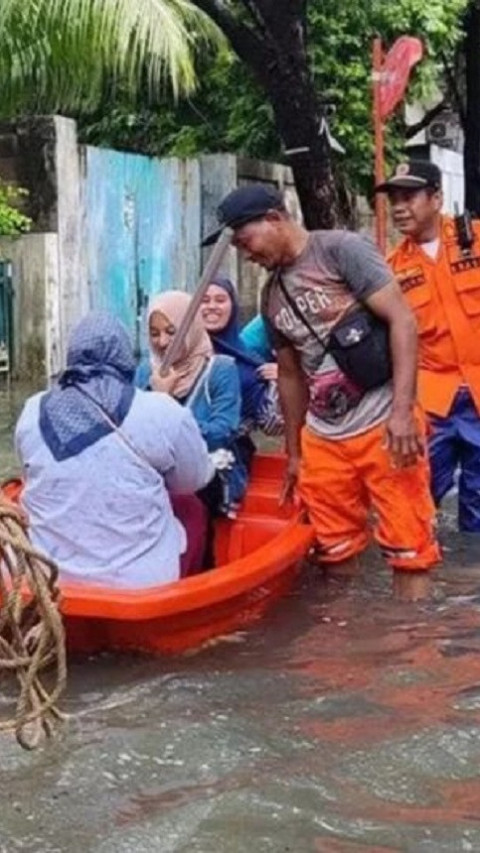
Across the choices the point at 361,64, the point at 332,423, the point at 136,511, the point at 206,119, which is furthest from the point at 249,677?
the point at 206,119

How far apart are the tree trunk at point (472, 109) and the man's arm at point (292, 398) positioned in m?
13.0

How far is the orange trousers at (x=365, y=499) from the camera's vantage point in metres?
5.53

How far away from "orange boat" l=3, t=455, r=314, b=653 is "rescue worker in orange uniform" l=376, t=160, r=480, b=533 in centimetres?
78

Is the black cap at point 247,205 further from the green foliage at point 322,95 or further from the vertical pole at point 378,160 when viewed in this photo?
the green foliage at point 322,95

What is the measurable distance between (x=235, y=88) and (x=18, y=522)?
13381 mm

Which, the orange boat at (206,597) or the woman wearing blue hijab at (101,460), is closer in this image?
the orange boat at (206,597)

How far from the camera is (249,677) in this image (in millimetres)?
5059

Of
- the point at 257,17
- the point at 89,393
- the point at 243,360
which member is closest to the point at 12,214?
the point at 257,17

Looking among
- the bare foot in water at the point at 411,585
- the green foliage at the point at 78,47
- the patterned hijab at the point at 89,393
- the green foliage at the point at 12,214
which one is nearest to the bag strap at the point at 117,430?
the patterned hijab at the point at 89,393

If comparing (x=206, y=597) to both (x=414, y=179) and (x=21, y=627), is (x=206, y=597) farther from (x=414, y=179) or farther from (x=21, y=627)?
(x=414, y=179)

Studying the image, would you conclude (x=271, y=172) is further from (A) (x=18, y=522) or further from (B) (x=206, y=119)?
(A) (x=18, y=522)

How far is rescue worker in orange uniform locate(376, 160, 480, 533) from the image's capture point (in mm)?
6160

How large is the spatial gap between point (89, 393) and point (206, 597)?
0.75 m

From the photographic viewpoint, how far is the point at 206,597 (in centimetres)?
498
